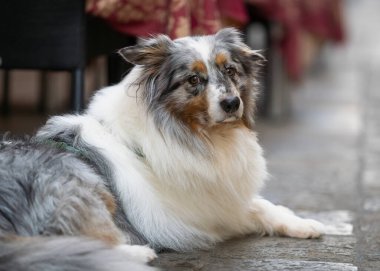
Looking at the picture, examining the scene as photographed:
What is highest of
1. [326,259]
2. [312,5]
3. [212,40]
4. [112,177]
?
[312,5]

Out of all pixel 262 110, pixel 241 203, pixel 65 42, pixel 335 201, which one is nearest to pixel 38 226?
pixel 241 203

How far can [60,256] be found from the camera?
233 centimetres

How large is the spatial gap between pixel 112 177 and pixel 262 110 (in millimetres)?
4319

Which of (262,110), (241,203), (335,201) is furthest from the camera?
(262,110)

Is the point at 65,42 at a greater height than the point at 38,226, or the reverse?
the point at 65,42

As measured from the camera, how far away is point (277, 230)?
10.9 ft

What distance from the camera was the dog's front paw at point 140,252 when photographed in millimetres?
2734

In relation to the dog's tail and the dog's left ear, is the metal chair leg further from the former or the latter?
the dog's tail

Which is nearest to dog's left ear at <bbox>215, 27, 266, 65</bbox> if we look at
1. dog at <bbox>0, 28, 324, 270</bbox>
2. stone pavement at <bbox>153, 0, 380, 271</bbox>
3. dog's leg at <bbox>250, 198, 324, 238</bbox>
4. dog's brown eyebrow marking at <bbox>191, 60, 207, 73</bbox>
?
dog at <bbox>0, 28, 324, 270</bbox>

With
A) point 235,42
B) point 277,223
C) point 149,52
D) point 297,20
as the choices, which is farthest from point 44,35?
point 297,20

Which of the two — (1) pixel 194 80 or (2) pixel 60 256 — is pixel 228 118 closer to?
(1) pixel 194 80

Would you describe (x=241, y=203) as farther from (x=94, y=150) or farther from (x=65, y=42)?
(x=65, y=42)

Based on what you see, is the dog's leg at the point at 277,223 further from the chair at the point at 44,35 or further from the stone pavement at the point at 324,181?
the chair at the point at 44,35

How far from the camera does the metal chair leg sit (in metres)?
3.86
